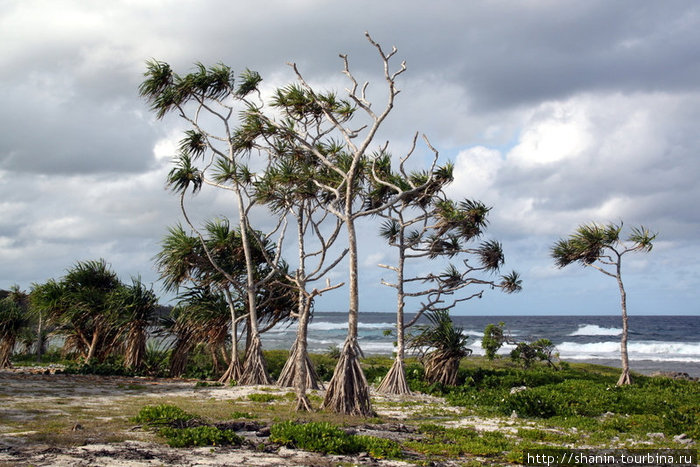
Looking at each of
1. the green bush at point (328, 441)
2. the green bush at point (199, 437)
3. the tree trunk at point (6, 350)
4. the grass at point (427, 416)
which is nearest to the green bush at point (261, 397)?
the grass at point (427, 416)

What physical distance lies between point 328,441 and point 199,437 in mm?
1461

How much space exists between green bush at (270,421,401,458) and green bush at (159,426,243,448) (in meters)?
0.54

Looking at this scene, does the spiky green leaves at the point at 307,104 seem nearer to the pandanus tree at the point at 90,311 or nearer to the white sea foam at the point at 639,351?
the pandanus tree at the point at 90,311

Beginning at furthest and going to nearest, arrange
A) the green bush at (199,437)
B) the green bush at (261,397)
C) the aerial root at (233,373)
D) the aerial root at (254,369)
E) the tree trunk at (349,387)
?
the aerial root at (233,373)
the aerial root at (254,369)
the green bush at (261,397)
the tree trunk at (349,387)
the green bush at (199,437)

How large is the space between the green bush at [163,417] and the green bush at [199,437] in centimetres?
47

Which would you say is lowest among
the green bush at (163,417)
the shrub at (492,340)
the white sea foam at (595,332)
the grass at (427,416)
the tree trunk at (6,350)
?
the grass at (427,416)

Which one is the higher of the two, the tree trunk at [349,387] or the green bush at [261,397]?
the tree trunk at [349,387]

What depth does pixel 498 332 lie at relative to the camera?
1923cm

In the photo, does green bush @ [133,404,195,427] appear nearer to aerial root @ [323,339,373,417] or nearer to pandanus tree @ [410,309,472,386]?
aerial root @ [323,339,373,417]

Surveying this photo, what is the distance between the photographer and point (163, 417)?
7590mm

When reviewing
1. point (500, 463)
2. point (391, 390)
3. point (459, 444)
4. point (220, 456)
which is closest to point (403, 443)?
point (459, 444)

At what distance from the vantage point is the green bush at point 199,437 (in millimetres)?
6566

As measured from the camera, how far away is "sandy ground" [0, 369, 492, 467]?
5.84m

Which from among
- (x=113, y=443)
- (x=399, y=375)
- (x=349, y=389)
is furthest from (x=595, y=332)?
(x=113, y=443)
